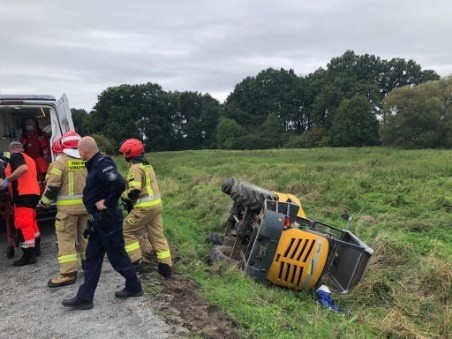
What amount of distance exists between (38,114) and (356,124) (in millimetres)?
53458

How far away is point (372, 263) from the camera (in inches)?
249

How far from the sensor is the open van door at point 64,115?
6.69m

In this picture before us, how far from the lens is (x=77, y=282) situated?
4836mm

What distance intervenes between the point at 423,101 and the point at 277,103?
123 ft

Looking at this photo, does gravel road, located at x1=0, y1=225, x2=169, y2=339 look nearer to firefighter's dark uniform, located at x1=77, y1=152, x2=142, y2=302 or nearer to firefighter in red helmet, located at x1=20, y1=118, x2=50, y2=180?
firefighter's dark uniform, located at x1=77, y1=152, x2=142, y2=302

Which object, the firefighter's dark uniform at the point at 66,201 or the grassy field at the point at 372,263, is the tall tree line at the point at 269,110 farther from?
the firefighter's dark uniform at the point at 66,201

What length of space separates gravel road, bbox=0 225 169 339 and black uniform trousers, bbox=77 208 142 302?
0.59ft

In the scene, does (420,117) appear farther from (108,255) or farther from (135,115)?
(108,255)

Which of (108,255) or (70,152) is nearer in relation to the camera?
(108,255)

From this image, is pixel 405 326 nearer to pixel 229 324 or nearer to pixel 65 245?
pixel 229 324

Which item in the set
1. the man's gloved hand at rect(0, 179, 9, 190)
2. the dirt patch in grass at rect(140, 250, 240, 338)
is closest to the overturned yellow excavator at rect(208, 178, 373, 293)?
the dirt patch in grass at rect(140, 250, 240, 338)

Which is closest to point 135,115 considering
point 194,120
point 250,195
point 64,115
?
point 194,120

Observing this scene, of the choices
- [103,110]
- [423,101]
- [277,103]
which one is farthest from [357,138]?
[103,110]

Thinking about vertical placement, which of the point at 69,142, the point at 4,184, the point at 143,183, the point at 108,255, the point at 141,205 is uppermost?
the point at 69,142
